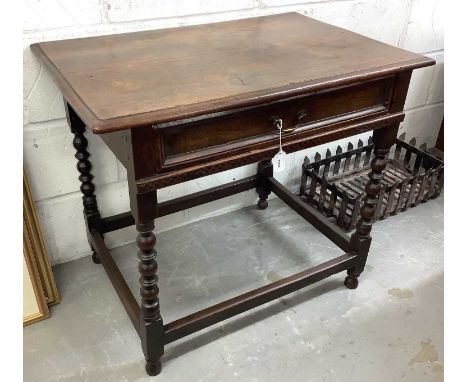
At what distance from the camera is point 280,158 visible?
1137 millimetres

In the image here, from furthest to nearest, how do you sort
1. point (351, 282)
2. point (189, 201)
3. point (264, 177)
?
point (264, 177)
point (189, 201)
point (351, 282)

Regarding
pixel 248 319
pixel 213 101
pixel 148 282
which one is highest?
pixel 213 101

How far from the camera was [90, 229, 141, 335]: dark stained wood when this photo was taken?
4.12ft

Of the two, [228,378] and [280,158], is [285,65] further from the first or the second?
[228,378]

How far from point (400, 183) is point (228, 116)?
3.55 ft

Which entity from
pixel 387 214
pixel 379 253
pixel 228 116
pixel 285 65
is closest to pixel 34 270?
pixel 228 116

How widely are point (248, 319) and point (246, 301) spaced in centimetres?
15

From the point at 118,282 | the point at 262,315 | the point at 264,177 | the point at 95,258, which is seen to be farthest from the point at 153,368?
the point at 264,177

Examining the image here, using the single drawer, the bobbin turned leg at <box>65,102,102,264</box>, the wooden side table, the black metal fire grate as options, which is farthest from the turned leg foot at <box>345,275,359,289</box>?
the bobbin turned leg at <box>65,102,102,264</box>

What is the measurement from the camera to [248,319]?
1.43 m

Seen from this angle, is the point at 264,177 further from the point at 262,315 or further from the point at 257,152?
the point at 257,152

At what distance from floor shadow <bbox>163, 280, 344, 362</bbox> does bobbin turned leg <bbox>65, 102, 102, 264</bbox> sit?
46cm

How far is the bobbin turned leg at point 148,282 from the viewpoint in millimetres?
1009

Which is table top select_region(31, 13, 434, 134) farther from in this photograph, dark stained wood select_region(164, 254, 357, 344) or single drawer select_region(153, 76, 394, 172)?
dark stained wood select_region(164, 254, 357, 344)
